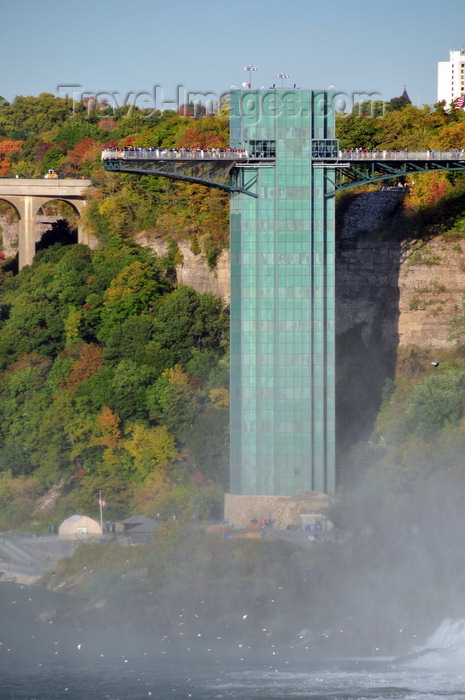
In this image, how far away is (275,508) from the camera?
8131 cm

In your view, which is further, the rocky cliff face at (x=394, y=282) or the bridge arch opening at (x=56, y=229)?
the bridge arch opening at (x=56, y=229)

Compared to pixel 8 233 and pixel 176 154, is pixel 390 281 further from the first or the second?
pixel 8 233

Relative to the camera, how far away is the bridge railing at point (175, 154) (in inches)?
3184

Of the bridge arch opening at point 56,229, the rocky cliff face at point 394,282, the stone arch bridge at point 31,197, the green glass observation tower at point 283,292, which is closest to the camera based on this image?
the green glass observation tower at point 283,292

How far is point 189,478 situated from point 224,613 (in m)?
17.3

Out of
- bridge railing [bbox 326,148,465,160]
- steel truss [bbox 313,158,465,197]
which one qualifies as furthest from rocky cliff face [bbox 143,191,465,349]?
bridge railing [bbox 326,148,465,160]

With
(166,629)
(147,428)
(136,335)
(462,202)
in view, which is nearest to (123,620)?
(166,629)

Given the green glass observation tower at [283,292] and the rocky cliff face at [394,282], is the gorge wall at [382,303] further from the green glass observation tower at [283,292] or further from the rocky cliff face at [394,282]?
the green glass observation tower at [283,292]

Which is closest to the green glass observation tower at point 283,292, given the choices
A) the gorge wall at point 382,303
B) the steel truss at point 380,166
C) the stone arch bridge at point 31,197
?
the steel truss at point 380,166

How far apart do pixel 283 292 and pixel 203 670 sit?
72.4 feet

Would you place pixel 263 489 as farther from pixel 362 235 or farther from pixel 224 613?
pixel 362 235

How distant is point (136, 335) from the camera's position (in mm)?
97500

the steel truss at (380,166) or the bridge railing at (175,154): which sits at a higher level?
the bridge railing at (175,154)

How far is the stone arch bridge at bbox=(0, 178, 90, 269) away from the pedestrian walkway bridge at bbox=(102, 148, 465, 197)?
3064 centimetres
